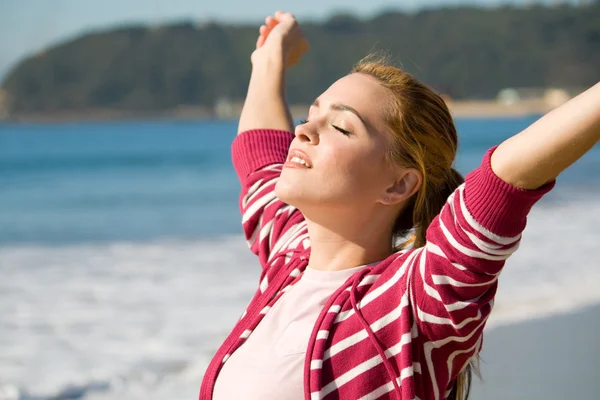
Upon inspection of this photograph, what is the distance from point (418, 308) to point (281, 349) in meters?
0.31

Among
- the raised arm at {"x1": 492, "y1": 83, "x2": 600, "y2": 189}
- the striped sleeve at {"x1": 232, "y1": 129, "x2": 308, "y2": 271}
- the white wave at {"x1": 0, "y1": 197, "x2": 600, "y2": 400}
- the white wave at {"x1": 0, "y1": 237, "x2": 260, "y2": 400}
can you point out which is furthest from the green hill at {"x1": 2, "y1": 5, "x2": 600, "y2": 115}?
the raised arm at {"x1": 492, "y1": 83, "x2": 600, "y2": 189}

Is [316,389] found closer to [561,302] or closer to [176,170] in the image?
[561,302]

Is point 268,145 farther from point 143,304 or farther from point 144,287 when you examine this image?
point 144,287

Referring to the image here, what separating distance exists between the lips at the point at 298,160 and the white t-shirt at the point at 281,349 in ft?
0.76

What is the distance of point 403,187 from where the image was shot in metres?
1.93

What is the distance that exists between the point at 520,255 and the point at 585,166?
15.6m

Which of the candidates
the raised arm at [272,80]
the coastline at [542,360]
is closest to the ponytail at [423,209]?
the raised arm at [272,80]

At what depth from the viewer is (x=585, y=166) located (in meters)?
22.4

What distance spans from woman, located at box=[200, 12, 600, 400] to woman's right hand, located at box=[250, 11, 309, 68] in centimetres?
47

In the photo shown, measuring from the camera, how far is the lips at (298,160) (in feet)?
6.07

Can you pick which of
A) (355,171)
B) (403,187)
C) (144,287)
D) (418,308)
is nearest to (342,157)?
(355,171)

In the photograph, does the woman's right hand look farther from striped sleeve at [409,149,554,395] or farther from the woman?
striped sleeve at [409,149,554,395]

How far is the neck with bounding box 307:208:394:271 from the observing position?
1.91 metres

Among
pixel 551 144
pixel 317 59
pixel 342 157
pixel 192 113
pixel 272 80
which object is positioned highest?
pixel 192 113
